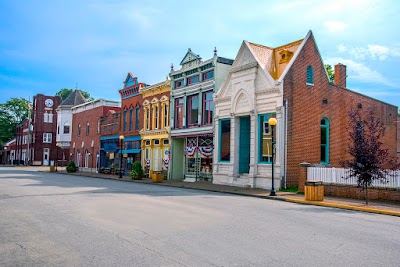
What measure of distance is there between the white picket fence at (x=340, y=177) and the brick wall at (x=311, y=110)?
105 inches

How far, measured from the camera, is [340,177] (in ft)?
62.6

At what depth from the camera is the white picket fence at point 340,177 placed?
16828mm

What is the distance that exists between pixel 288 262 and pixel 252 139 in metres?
18.1

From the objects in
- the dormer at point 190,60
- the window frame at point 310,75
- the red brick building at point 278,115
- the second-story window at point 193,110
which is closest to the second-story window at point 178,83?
the dormer at point 190,60

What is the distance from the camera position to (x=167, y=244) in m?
7.79

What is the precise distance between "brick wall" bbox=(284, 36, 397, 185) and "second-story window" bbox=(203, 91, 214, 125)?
725 centimetres

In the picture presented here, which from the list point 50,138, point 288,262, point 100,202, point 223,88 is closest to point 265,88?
point 223,88

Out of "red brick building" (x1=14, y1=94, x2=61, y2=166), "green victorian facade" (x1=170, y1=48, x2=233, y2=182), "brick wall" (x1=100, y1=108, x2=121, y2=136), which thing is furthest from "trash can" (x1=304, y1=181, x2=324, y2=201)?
"red brick building" (x1=14, y1=94, x2=61, y2=166)

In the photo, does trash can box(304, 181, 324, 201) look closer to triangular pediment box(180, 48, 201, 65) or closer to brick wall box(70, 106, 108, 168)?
triangular pediment box(180, 48, 201, 65)

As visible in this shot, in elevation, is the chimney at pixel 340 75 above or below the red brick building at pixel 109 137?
above

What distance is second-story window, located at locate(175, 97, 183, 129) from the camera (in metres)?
32.7

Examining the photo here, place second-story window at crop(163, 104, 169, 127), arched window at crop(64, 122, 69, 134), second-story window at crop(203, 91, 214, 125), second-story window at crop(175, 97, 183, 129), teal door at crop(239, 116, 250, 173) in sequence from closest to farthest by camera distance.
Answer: teal door at crop(239, 116, 250, 173) < second-story window at crop(203, 91, 214, 125) < second-story window at crop(175, 97, 183, 129) < second-story window at crop(163, 104, 169, 127) < arched window at crop(64, 122, 69, 134)

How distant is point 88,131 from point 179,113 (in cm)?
2162

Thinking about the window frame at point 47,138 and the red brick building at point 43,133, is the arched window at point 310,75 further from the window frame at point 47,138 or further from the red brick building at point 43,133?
the window frame at point 47,138
